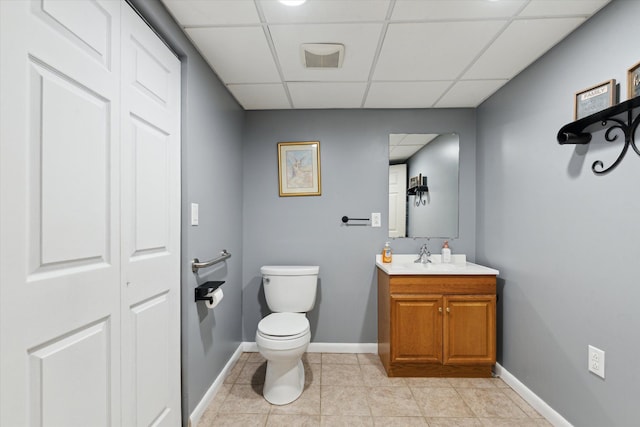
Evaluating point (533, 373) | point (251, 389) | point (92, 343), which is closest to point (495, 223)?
point (533, 373)

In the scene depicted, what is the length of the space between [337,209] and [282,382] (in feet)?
4.70

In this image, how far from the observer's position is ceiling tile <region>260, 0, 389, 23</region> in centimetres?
137

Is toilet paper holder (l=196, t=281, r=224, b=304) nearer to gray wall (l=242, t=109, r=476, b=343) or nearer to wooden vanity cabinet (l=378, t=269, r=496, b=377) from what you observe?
gray wall (l=242, t=109, r=476, b=343)

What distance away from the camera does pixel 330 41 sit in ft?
5.44

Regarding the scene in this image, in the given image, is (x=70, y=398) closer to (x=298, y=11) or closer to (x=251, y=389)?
(x=251, y=389)

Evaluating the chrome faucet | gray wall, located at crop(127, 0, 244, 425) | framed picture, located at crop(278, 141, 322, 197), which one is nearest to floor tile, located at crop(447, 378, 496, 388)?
the chrome faucet

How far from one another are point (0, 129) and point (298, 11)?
4.12 feet

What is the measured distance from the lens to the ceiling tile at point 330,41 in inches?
61.1

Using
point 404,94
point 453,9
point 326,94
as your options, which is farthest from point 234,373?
point 453,9

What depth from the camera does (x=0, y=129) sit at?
0.73 m

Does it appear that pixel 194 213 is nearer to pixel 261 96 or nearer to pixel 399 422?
pixel 261 96

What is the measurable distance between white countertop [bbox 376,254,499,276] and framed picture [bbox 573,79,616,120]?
1.17 meters

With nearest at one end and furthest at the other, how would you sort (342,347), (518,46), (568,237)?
(568,237)
(518,46)
(342,347)

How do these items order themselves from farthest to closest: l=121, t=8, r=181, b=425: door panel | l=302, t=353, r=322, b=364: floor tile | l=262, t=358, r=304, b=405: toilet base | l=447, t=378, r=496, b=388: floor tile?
1. l=302, t=353, r=322, b=364: floor tile
2. l=447, t=378, r=496, b=388: floor tile
3. l=262, t=358, r=304, b=405: toilet base
4. l=121, t=8, r=181, b=425: door panel
